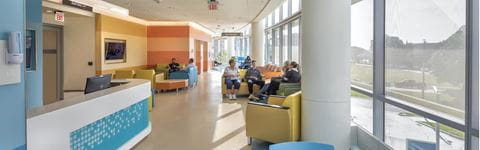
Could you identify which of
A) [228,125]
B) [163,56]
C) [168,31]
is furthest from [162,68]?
[228,125]

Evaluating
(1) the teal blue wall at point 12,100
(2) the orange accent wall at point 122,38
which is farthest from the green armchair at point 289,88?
(2) the orange accent wall at point 122,38

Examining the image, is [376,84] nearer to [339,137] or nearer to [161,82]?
[339,137]

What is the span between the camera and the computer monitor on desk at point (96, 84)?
4020 mm

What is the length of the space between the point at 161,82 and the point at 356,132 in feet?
25.2

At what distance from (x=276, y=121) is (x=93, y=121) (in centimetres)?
226

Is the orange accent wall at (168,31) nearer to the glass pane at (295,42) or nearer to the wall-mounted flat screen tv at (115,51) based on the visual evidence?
the wall-mounted flat screen tv at (115,51)

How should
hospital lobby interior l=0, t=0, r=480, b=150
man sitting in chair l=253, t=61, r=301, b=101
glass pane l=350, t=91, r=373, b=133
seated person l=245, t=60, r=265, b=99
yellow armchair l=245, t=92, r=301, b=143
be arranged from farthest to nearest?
seated person l=245, t=60, r=265, b=99 → man sitting in chair l=253, t=61, r=301, b=101 → glass pane l=350, t=91, r=373, b=133 → yellow armchair l=245, t=92, r=301, b=143 → hospital lobby interior l=0, t=0, r=480, b=150

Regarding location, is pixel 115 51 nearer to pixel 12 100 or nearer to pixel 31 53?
pixel 31 53

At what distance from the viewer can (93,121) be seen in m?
3.44

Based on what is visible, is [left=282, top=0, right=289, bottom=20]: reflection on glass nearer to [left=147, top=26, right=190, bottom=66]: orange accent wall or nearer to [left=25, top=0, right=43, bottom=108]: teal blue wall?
[left=147, top=26, right=190, bottom=66]: orange accent wall

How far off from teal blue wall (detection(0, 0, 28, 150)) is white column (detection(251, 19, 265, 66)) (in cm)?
1449

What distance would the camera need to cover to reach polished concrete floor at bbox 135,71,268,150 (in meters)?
4.77

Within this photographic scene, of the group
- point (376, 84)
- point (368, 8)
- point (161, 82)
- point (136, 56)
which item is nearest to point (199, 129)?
point (376, 84)

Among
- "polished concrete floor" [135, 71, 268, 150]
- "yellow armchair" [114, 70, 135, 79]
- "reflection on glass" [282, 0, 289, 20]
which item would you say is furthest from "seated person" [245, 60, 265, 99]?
"yellow armchair" [114, 70, 135, 79]
